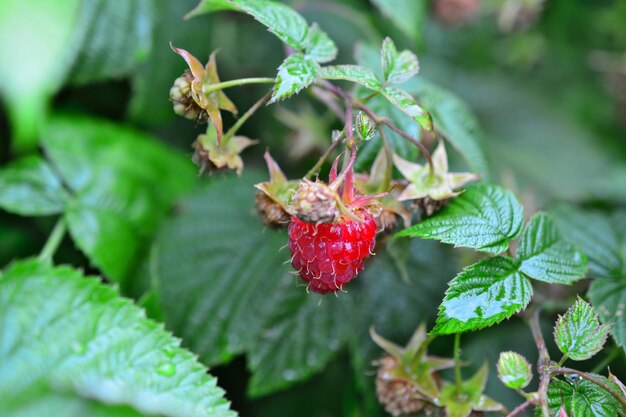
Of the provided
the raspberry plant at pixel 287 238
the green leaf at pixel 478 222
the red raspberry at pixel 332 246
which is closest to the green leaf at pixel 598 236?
the raspberry plant at pixel 287 238

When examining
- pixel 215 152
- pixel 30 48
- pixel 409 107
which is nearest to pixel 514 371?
pixel 409 107

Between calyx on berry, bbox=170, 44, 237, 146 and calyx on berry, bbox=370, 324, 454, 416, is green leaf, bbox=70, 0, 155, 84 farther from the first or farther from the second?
calyx on berry, bbox=370, 324, 454, 416

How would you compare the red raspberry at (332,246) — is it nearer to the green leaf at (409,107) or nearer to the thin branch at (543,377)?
the green leaf at (409,107)

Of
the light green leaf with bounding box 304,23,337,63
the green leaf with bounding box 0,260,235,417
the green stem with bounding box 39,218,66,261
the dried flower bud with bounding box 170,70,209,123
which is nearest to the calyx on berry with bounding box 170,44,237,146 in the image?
the dried flower bud with bounding box 170,70,209,123

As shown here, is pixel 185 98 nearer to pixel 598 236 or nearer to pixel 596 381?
pixel 596 381

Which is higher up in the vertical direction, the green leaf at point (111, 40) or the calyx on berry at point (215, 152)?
the green leaf at point (111, 40)

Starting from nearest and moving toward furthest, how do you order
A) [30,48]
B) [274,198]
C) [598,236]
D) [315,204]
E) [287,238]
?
[315,204] → [274,198] → [30,48] → [598,236] → [287,238]
